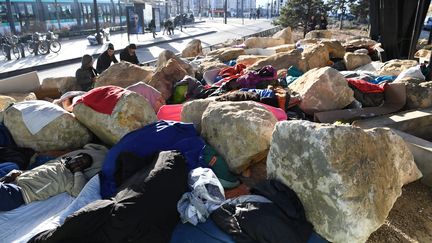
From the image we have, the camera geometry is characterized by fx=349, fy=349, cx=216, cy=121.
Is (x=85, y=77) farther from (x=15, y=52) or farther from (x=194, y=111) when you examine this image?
(x=15, y=52)

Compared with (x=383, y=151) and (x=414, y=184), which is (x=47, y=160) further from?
(x=414, y=184)

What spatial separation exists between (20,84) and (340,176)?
7.35 m

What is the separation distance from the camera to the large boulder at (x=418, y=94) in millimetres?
4977

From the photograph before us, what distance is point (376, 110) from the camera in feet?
16.3

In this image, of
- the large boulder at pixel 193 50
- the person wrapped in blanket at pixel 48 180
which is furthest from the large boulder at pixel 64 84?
the large boulder at pixel 193 50

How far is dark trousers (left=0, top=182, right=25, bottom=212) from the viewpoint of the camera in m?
3.10

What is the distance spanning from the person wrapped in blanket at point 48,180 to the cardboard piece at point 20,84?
4.83 meters

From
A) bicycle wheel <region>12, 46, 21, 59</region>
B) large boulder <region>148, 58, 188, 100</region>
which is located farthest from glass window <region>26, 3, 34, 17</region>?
large boulder <region>148, 58, 188, 100</region>

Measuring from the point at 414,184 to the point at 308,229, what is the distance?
5.76ft

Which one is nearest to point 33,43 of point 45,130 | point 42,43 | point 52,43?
point 42,43

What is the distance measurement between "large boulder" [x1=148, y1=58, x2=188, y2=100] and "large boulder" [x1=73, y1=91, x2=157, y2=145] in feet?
6.26

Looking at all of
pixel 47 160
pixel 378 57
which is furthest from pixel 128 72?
pixel 378 57

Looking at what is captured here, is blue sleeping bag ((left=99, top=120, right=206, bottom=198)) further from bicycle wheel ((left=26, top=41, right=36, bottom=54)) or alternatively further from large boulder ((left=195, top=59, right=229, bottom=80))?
bicycle wheel ((left=26, top=41, right=36, bottom=54))

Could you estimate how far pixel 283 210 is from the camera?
2617 mm
